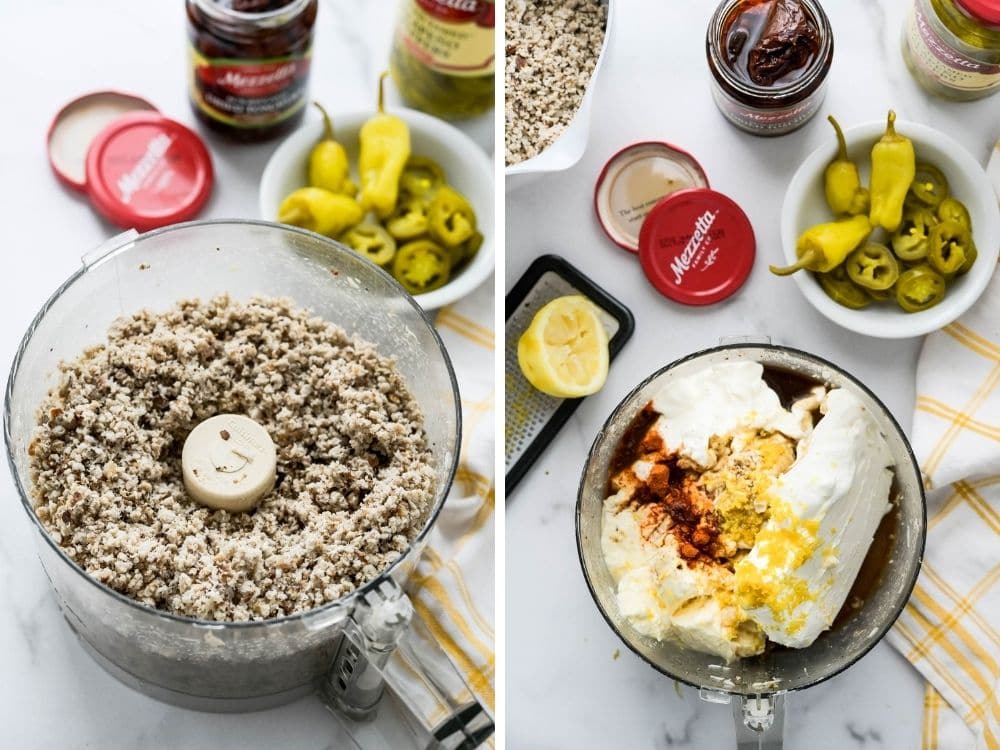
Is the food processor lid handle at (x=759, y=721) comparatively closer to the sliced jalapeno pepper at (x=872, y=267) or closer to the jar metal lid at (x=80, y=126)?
the sliced jalapeno pepper at (x=872, y=267)

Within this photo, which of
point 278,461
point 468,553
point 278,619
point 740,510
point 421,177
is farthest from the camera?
point 421,177

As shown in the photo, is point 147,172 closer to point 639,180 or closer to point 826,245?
point 639,180

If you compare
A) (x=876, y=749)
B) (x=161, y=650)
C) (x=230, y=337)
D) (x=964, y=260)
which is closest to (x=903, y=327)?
(x=964, y=260)

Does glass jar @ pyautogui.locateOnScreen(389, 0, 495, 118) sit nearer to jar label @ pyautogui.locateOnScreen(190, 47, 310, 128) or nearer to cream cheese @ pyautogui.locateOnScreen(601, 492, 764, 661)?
jar label @ pyautogui.locateOnScreen(190, 47, 310, 128)

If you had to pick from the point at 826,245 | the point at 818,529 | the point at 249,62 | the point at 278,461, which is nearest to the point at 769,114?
the point at 826,245

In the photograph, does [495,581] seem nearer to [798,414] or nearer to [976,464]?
[798,414]

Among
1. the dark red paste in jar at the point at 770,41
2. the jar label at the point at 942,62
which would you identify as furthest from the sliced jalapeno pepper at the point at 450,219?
the jar label at the point at 942,62
